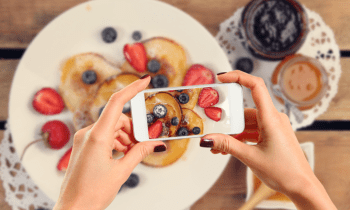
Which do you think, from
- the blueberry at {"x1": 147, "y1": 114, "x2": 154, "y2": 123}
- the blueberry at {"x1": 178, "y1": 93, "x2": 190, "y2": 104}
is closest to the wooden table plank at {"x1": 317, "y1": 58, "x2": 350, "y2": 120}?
the blueberry at {"x1": 178, "y1": 93, "x2": 190, "y2": 104}

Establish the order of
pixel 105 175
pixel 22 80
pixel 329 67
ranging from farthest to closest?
pixel 329 67
pixel 22 80
pixel 105 175

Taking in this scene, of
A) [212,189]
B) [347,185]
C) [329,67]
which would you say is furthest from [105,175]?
[347,185]

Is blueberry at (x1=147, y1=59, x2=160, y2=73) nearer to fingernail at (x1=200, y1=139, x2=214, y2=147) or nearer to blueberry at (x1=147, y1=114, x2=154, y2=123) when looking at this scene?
blueberry at (x1=147, y1=114, x2=154, y2=123)

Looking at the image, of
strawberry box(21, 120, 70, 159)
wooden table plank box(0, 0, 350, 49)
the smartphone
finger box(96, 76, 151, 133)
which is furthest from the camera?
wooden table plank box(0, 0, 350, 49)

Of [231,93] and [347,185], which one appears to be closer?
[231,93]

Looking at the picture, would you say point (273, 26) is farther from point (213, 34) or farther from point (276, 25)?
point (213, 34)

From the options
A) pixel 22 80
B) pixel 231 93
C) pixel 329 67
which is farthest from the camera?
pixel 329 67

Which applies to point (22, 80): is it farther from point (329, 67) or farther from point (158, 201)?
point (329, 67)

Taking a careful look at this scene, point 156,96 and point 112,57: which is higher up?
point 112,57
